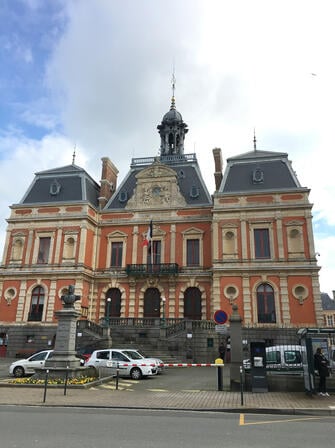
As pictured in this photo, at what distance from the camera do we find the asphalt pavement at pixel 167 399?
11.6m

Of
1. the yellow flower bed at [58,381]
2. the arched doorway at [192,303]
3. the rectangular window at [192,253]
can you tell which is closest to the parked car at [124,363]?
the yellow flower bed at [58,381]

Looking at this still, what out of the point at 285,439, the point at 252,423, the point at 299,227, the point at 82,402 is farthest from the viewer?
the point at 299,227

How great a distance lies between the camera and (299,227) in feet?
103

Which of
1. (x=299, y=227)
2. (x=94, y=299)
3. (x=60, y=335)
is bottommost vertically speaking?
(x=60, y=335)

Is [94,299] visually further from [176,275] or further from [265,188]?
[265,188]

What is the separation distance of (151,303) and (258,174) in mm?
14865

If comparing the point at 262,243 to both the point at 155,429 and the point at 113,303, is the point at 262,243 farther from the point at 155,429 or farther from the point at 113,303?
the point at 155,429

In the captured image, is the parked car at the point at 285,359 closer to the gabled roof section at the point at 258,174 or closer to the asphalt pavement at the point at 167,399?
the asphalt pavement at the point at 167,399

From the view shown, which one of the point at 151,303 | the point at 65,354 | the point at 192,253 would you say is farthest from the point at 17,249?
the point at 65,354

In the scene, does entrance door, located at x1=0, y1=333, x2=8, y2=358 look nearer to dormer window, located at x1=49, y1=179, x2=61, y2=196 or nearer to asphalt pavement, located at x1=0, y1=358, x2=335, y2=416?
dormer window, located at x1=49, y1=179, x2=61, y2=196

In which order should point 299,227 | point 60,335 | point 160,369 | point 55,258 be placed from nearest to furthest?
point 60,335
point 160,369
point 299,227
point 55,258

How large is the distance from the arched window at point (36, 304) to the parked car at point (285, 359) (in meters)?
22.2

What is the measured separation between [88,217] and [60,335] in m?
18.4

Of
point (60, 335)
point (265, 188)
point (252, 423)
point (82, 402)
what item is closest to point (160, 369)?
point (60, 335)
